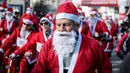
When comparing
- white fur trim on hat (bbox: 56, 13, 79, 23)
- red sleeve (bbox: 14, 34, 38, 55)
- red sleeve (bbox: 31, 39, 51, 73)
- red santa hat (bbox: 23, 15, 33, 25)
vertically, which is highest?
white fur trim on hat (bbox: 56, 13, 79, 23)

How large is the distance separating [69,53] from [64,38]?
0.17m

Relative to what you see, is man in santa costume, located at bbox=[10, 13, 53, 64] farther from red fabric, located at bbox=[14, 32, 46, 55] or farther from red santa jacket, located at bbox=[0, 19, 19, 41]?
red santa jacket, located at bbox=[0, 19, 19, 41]

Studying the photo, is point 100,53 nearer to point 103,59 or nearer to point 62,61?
point 103,59

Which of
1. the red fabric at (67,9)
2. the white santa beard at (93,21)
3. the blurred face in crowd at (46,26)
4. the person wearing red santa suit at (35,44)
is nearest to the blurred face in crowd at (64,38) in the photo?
the red fabric at (67,9)

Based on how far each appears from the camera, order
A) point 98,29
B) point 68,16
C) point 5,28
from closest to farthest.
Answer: point 68,16 < point 98,29 < point 5,28

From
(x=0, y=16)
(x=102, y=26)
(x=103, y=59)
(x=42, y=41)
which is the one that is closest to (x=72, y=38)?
(x=103, y=59)

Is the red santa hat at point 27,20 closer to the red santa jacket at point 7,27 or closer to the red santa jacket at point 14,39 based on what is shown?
the red santa jacket at point 14,39

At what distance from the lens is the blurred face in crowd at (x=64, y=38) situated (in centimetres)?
492

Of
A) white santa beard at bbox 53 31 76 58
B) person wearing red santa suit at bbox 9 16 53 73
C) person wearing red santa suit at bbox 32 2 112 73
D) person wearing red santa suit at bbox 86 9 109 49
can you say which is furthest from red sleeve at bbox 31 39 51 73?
person wearing red santa suit at bbox 86 9 109 49

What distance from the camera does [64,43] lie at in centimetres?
505

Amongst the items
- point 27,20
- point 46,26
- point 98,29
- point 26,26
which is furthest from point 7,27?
point 46,26

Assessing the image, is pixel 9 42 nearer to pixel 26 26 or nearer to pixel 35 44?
pixel 26 26

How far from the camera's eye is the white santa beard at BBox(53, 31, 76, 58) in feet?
16.3

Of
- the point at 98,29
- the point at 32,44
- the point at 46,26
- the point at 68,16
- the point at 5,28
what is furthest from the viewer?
the point at 5,28
